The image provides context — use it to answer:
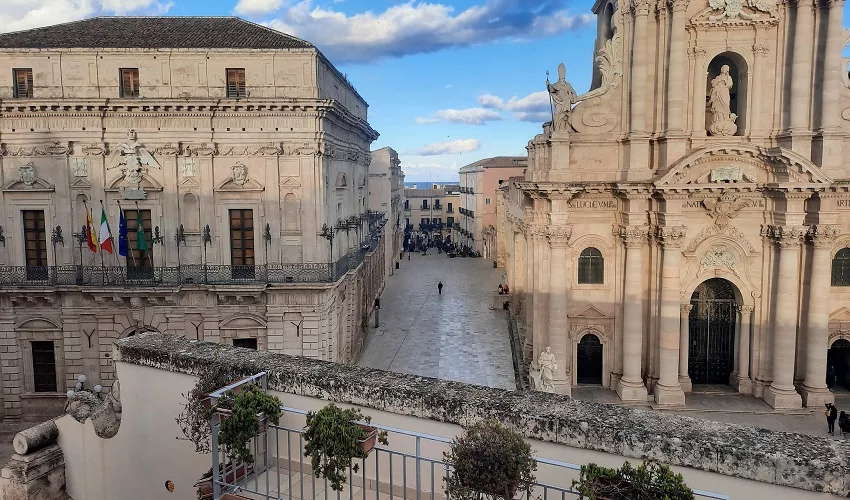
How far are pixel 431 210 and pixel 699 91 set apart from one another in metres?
89.2

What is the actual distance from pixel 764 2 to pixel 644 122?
6146mm

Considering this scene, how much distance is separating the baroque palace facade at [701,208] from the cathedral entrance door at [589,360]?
0.09m

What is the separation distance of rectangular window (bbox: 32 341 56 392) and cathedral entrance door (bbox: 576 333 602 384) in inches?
795

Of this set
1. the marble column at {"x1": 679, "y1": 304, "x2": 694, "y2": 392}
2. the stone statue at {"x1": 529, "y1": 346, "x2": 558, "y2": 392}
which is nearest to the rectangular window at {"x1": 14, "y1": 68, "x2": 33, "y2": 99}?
the stone statue at {"x1": 529, "y1": 346, "x2": 558, "y2": 392}

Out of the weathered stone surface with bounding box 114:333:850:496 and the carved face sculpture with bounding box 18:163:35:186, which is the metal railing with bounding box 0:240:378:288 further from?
the weathered stone surface with bounding box 114:333:850:496

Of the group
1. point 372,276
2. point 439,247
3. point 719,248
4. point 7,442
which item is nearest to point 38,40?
point 7,442

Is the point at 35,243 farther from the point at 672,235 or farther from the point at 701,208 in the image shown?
the point at 701,208

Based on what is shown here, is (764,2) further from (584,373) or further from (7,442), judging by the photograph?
(7,442)

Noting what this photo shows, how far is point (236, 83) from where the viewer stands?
23062 millimetres

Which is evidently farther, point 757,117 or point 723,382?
point 723,382

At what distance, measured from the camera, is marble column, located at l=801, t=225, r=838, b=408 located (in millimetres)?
24500

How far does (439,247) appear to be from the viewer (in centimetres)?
9000

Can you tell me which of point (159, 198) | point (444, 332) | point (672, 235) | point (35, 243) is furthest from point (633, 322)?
point (35, 243)

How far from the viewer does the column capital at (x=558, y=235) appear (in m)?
25.3
